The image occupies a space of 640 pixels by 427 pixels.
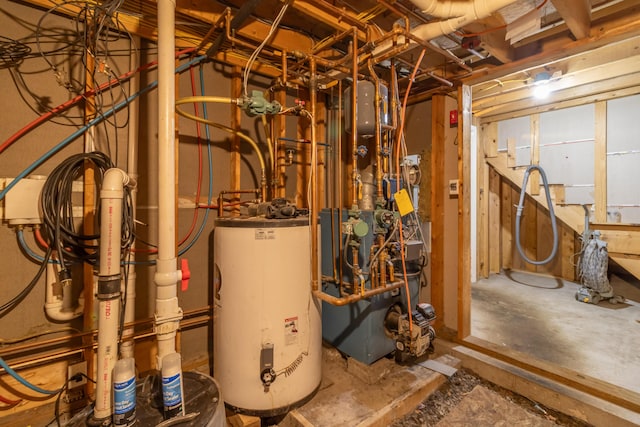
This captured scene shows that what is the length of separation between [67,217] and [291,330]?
4.20ft

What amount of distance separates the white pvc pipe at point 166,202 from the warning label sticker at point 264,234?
0.38 meters

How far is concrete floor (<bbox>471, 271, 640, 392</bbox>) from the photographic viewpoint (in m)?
2.02

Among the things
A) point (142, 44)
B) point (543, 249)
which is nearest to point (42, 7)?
point (142, 44)

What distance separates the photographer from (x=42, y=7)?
146 centimetres

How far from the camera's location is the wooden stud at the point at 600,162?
3.61 metres

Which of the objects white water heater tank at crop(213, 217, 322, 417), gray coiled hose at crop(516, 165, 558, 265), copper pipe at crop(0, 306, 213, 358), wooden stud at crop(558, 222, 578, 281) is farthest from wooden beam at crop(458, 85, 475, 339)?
wooden stud at crop(558, 222, 578, 281)

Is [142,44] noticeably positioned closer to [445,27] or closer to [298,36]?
[298,36]

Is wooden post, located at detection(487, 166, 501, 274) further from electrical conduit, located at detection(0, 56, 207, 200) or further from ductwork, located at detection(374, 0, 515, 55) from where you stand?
electrical conduit, located at detection(0, 56, 207, 200)

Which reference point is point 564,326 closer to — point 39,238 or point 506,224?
point 506,224

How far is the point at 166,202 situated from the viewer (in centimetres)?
121

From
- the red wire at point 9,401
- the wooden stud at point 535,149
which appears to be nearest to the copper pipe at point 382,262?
the red wire at point 9,401

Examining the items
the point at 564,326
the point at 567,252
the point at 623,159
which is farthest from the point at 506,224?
the point at 564,326

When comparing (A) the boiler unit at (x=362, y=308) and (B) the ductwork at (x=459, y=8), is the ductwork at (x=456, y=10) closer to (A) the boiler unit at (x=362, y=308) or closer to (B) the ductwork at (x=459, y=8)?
(B) the ductwork at (x=459, y=8)

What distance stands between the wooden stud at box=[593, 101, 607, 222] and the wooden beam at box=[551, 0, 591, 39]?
107 inches
